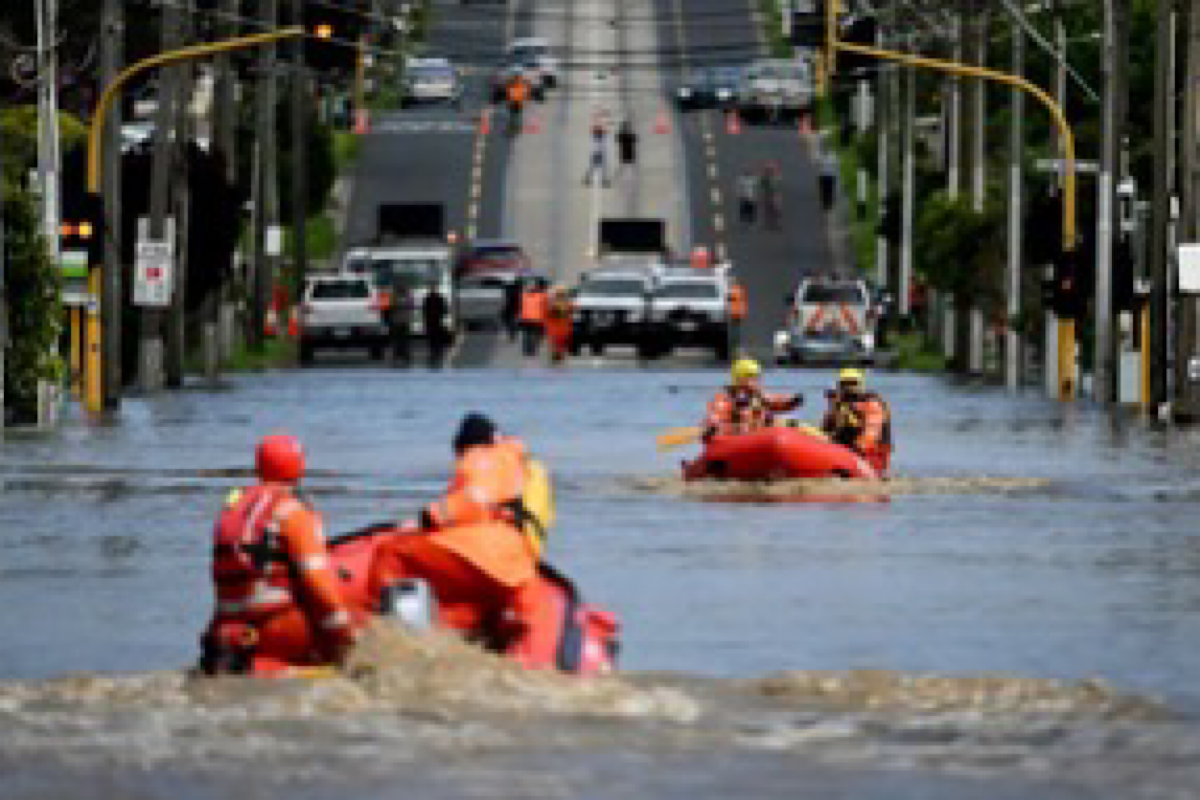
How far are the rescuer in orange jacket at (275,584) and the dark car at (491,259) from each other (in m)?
90.1

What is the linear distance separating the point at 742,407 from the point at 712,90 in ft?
360

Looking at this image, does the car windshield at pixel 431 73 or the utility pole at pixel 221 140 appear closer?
the utility pole at pixel 221 140

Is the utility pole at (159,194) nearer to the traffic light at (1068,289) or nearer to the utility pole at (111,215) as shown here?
the utility pole at (111,215)

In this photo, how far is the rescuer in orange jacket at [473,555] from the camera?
21.8 m

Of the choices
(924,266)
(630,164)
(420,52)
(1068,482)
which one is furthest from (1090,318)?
(420,52)

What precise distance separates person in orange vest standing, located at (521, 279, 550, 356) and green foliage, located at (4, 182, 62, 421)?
41.5 m

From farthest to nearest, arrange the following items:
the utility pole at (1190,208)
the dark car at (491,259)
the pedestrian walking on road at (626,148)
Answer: the pedestrian walking on road at (626,148), the dark car at (491,259), the utility pole at (1190,208)

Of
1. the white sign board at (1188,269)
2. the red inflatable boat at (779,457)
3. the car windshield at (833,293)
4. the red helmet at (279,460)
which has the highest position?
the red helmet at (279,460)

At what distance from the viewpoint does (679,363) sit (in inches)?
3738

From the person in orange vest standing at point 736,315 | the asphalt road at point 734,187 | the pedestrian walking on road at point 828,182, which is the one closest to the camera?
the person in orange vest standing at point 736,315

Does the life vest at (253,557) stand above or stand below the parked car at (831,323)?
above

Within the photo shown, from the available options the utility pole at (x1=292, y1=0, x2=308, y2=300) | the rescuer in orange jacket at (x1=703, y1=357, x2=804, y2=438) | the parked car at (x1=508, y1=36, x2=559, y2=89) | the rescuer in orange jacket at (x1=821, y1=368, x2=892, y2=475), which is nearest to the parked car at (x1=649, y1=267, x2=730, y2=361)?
the utility pole at (x1=292, y1=0, x2=308, y2=300)

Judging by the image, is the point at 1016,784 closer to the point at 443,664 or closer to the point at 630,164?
the point at 443,664

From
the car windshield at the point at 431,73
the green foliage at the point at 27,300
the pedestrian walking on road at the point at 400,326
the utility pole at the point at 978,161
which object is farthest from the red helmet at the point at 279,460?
the car windshield at the point at 431,73
